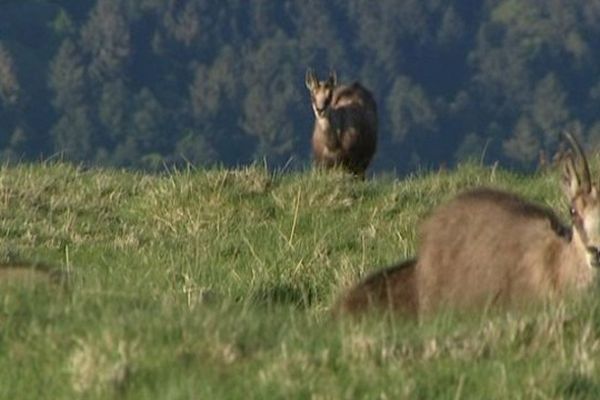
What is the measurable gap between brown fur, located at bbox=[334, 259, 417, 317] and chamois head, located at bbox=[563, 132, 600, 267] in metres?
0.77

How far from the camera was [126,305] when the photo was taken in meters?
6.57

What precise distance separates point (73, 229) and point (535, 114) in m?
78.0

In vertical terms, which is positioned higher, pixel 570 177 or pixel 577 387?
pixel 570 177

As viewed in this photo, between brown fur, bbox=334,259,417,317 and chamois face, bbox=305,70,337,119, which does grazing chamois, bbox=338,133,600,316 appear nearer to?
brown fur, bbox=334,259,417,317

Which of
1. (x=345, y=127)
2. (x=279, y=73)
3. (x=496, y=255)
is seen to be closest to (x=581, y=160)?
(x=496, y=255)

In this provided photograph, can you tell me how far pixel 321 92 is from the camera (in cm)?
2217

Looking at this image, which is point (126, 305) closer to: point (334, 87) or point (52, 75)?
point (334, 87)

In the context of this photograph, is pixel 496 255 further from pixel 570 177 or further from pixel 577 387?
pixel 577 387

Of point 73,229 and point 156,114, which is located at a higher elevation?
point 73,229

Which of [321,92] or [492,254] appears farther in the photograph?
[321,92]

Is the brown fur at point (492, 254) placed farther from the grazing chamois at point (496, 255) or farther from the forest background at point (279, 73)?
the forest background at point (279, 73)

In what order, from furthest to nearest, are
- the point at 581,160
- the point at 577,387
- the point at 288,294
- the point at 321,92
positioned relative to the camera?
the point at 321,92
the point at 288,294
the point at 581,160
the point at 577,387

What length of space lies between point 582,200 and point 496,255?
0.45 metres

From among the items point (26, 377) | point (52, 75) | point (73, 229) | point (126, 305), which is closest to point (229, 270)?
point (73, 229)
